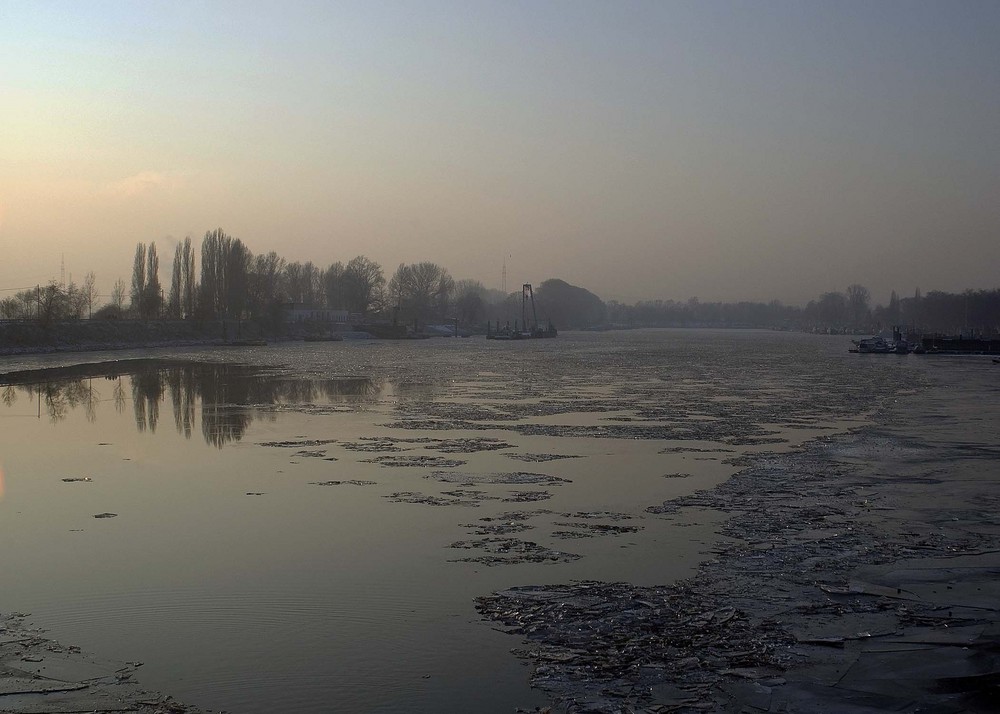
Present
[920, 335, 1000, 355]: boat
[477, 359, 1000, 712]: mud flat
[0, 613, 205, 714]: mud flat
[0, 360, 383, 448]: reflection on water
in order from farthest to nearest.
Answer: [920, 335, 1000, 355]: boat
[0, 360, 383, 448]: reflection on water
[477, 359, 1000, 712]: mud flat
[0, 613, 205, 714]: mud flat

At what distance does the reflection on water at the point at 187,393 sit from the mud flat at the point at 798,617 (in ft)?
36.5

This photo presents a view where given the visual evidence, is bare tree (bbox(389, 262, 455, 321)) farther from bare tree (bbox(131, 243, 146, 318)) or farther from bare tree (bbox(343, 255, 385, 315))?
bare tree (bbox(131, 243, 146, 318))

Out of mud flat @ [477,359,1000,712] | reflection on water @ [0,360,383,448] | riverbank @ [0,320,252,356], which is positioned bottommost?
mud flat @ [477,359,1000,712]

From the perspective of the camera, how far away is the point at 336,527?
407 inches

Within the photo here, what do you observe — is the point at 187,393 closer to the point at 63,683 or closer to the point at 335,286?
the point at 63,683

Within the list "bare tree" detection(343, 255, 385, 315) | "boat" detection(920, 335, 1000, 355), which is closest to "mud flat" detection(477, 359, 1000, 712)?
"boat" detection(920, 335, 1000, 355)

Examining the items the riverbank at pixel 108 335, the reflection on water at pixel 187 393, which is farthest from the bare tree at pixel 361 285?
the reflection on water at pixel 187 393

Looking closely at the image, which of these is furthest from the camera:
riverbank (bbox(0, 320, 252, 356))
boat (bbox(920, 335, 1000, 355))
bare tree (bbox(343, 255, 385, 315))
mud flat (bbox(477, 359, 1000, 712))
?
bare tree (bbox(343, 255, 385, 315))

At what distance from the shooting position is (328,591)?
7.91 metres

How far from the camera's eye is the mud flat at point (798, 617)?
18.6ft

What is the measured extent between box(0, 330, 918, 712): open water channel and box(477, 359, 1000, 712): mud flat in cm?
41

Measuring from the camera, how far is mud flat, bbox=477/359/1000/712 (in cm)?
566

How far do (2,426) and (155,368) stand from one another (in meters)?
25.5

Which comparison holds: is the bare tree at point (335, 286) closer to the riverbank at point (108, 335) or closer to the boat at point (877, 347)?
the riverbank at point (108, 335)
